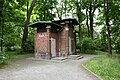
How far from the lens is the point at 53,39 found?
64.6 ft

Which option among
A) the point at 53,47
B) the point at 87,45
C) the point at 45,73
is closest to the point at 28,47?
the point at 53,47

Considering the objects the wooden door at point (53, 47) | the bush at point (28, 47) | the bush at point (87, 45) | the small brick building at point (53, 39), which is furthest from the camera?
the bush at point (87, 45)

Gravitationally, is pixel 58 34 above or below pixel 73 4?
below

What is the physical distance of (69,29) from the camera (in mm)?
21672

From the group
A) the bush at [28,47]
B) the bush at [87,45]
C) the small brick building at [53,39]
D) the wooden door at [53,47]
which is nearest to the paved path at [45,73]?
the small brick building at [53,39]

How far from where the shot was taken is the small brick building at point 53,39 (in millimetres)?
18500

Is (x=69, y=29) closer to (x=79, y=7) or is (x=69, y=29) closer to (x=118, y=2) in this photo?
(x=118, y=2)

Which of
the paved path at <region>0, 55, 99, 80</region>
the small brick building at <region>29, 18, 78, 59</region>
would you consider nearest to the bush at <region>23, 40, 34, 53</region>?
the small brick building at <region>29, 18, 78, 59</region>

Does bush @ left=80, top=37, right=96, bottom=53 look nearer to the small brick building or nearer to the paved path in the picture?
the small brick building

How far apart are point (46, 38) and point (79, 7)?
15549 mm

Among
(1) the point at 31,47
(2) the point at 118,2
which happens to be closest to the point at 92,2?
(2) the point at 118,2

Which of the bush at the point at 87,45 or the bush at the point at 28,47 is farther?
the bush at the point at 87,45

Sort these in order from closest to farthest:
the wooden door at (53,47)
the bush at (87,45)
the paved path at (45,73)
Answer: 1. the paved path at (45,73)
2. the wooden door at (53,47)
3. the bush at (87,45)

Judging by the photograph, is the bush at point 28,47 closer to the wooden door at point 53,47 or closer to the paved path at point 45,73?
the wooden door at point 53,47
